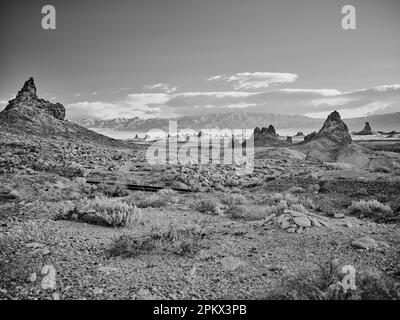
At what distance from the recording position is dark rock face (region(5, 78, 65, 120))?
40406 mm


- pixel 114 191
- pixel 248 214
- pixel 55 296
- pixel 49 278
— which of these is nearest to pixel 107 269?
pixel 49 278

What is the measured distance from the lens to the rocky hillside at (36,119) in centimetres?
3522

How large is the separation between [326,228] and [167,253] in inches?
164

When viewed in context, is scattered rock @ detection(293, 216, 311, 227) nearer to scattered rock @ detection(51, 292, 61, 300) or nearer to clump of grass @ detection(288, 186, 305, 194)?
scattered rock @ detection(51, 292, 61, 300)

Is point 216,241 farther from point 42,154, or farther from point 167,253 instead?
point 42,154

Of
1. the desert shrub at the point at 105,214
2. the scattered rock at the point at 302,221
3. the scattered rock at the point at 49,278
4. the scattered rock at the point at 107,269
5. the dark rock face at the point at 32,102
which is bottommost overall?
the scattered rock at the point at 107,269

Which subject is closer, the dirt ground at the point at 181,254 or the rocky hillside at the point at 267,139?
the dirt ground at the point at 181,254

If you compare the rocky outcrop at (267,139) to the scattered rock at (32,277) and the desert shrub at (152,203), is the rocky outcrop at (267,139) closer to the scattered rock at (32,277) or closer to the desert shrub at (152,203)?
the desert shrub at (152,203)

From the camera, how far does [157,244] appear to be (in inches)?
248

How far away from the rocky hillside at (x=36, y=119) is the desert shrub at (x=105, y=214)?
29.6m

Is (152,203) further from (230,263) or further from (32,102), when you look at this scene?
(32,102)

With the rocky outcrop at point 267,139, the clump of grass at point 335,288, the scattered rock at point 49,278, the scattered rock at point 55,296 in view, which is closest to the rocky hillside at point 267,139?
the rocky outcrop at point 267,139
